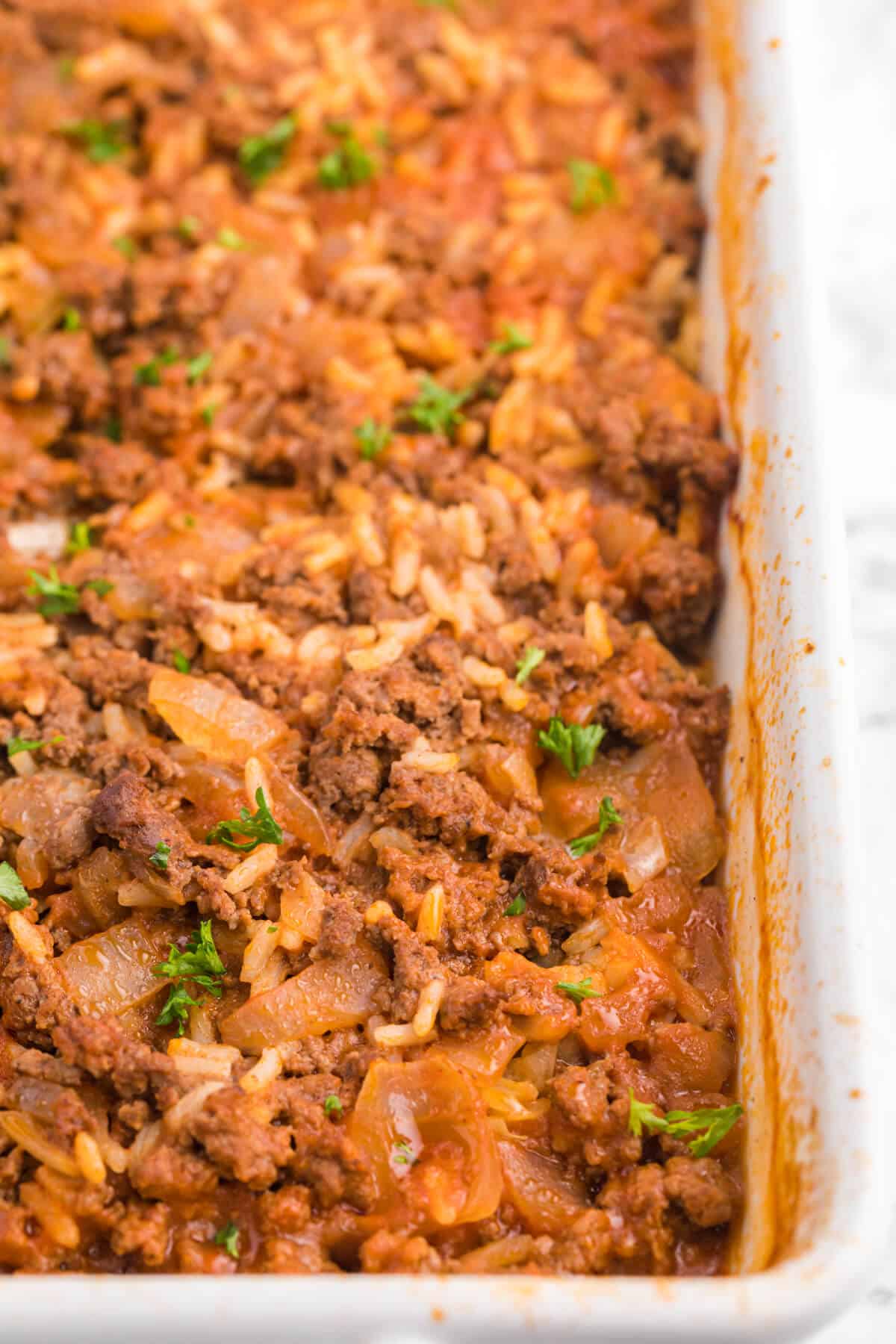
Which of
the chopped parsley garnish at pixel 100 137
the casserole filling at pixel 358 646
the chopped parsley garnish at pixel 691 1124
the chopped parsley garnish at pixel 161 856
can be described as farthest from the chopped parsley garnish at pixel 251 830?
the chopped parsley garnish at pixel 100 137

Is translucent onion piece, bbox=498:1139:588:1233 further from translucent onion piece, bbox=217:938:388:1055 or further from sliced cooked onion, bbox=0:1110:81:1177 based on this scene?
sliced cooked onion, bbox=0:1110:81:1177

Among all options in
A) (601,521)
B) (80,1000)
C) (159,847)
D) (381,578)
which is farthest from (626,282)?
(80,1000)

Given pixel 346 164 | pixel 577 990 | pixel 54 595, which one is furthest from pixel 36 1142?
pixel 346 164

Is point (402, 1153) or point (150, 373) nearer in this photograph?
point (402, 1153)

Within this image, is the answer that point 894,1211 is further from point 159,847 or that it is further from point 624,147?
point 624,147

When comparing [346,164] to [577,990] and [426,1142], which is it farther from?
[426,1142]

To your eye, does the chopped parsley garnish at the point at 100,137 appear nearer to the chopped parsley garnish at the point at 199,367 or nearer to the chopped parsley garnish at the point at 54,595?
the chopped parsley garnish at the point at 199,367
